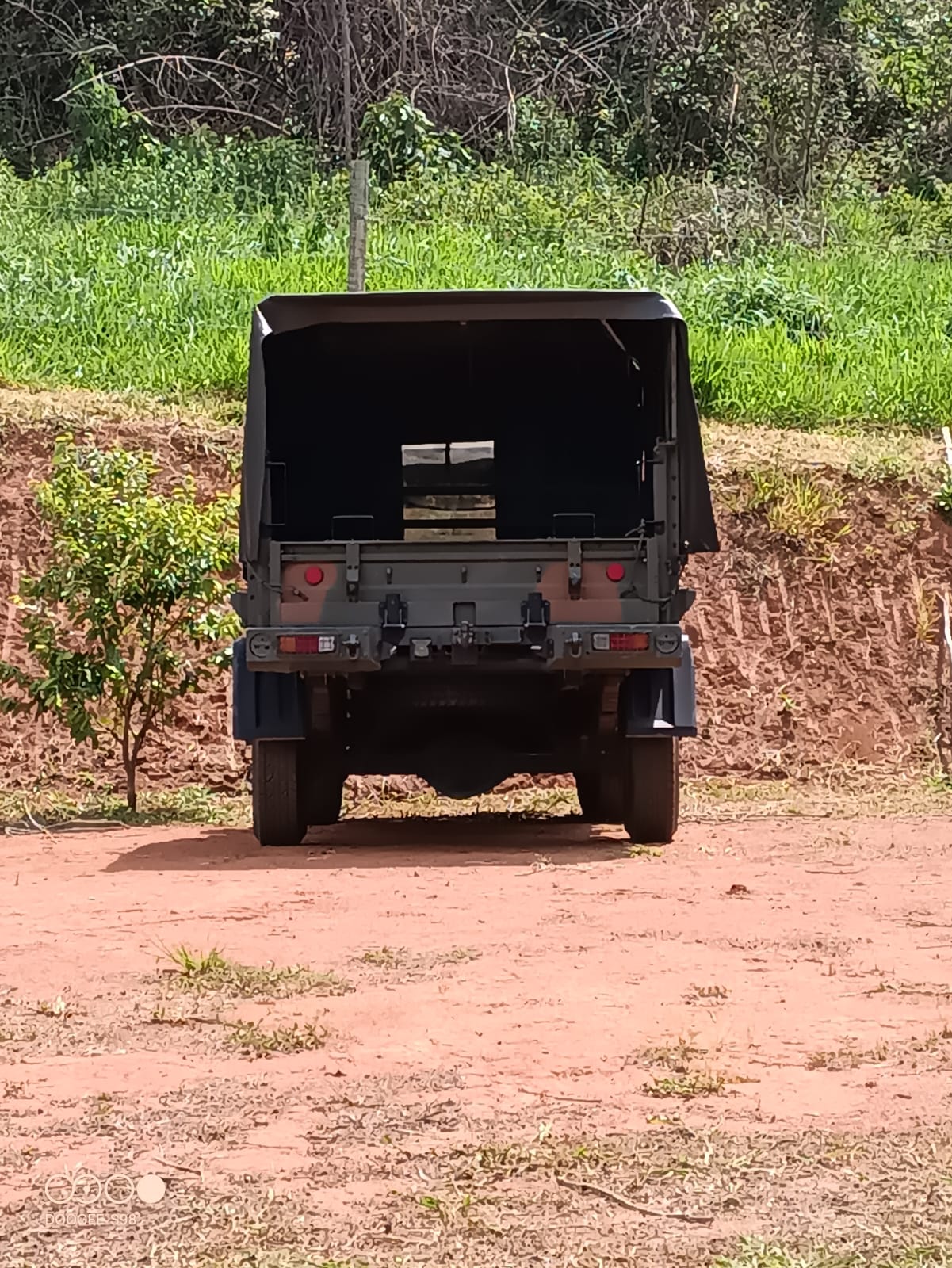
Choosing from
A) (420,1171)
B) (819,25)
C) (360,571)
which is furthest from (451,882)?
(819,25)

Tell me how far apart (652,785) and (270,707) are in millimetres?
1998

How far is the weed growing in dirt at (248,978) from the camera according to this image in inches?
229

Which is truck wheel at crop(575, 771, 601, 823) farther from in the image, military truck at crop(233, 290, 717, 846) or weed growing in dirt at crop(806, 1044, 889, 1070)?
weed growing in dirt at crop(806, 1044, 889, 1070)

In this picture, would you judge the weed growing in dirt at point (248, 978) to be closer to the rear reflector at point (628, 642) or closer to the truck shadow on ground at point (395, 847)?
the truck shadow on ground at point (395, 847)

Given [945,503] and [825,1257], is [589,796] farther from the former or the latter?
[825,1257]

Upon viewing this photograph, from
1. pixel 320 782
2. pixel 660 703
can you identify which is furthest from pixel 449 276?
pixel 660 703

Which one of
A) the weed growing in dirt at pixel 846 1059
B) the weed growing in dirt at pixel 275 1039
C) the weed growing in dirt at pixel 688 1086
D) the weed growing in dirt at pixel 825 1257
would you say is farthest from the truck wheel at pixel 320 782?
the weed growing in dirt at pixel 825 1257

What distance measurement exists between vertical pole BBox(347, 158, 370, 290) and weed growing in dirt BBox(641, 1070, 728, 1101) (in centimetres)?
1125

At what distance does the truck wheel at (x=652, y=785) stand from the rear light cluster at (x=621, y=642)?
2.55ft

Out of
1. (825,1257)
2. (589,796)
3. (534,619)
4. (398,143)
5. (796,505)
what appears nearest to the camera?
(825,1257)

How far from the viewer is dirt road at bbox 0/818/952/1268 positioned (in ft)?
12.1

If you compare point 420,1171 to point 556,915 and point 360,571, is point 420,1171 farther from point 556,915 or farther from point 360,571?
point 360,571

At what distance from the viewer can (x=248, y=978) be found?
5.92 meters

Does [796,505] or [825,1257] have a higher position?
[796,505]
